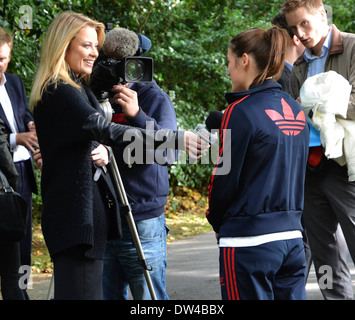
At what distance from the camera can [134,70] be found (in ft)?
11.9

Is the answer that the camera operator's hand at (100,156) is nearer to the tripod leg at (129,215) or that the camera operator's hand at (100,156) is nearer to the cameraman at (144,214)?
the tripod leg at (129,215)

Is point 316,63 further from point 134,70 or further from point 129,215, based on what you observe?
point 129,215

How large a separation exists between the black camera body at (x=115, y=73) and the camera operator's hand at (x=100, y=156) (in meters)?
0.55

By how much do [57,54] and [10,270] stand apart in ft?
6.26

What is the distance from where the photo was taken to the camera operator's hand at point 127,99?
11.7ft

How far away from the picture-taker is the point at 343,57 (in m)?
4.12

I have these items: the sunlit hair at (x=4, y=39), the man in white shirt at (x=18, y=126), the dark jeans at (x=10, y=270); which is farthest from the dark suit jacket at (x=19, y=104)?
the dark jeans at (x=10, y=270)

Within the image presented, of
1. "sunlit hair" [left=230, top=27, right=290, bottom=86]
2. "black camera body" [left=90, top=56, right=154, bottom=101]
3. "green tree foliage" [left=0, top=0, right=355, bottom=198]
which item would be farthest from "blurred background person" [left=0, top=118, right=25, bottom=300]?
"green tree foliage" [left=0, top=0, right=355, bottom=198]

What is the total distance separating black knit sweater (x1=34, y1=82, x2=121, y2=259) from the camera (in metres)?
2.99

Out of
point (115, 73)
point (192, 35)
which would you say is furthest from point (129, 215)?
point (192, 35)

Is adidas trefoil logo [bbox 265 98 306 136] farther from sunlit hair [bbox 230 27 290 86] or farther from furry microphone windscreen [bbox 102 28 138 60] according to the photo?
furry microphone windscreen [bbox 102 28 138 60]

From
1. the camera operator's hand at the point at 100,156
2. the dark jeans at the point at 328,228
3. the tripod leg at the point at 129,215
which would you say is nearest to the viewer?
the camera operator's hand at the point at 100,156

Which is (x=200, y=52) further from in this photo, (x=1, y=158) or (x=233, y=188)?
(x=233, y=188)

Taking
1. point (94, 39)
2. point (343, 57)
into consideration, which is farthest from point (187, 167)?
point (94, 39)
